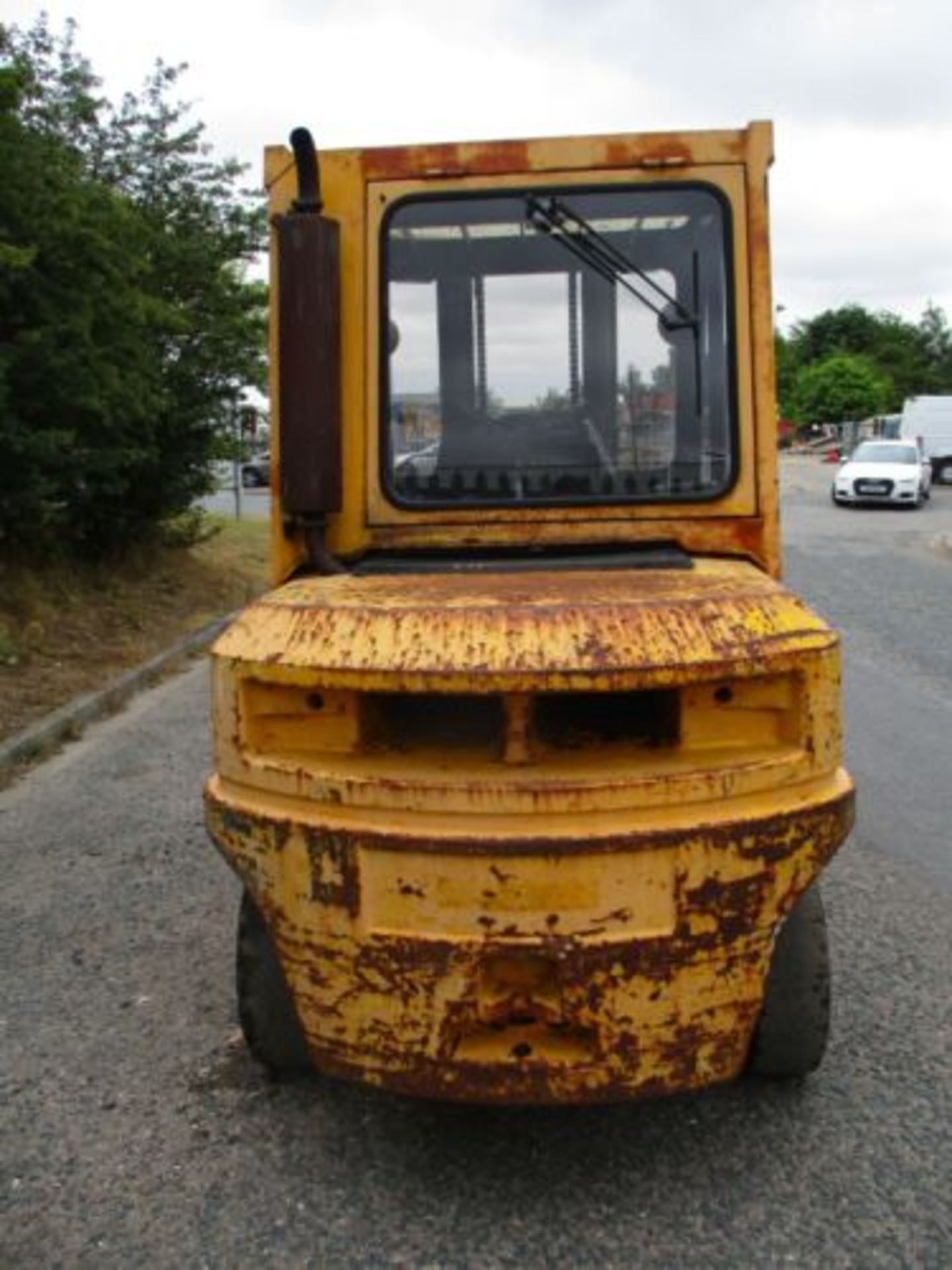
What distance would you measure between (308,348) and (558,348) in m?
0.83

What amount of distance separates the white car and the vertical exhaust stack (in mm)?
26699

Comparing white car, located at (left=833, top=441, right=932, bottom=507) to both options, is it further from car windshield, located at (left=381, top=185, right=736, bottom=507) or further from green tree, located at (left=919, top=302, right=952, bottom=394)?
green tree, located at (left=919, top=302, right=952, bottom=394)

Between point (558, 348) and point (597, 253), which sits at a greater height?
point (597, 253)

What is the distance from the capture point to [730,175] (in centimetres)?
Answer: 367

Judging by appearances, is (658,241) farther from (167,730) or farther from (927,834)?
(167,730)

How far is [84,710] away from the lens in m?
8.31

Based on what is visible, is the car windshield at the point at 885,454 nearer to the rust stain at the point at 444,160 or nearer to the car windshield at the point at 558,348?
the car windshield at the point at 558,348

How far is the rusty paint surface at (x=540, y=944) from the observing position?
2664 mm

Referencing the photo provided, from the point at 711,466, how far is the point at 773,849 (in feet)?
4.51

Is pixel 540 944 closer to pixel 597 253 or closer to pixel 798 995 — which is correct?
pixel 798 995

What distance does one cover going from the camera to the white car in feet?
93.6

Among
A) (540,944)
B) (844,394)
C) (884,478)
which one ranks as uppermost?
(844,394)

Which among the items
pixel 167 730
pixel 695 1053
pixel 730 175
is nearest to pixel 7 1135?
pixel 695 1053

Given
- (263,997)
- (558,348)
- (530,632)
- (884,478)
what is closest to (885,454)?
(884,478)
